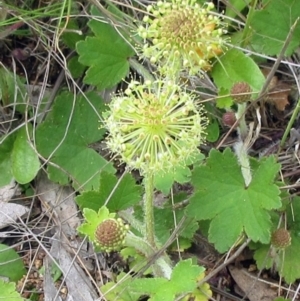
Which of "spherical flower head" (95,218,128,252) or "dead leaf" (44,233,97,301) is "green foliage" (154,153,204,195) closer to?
"spherical flower head" (95,218,128,252)

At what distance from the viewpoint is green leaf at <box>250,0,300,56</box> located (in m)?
3.24

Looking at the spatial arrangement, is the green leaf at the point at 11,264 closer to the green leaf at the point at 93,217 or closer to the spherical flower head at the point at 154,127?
the green leaf at the point at 93,217

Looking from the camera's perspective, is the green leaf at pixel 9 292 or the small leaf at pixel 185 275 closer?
the small leaf at pixel 185 275

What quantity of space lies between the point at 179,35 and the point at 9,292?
155cm

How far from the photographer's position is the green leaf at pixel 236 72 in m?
3.23

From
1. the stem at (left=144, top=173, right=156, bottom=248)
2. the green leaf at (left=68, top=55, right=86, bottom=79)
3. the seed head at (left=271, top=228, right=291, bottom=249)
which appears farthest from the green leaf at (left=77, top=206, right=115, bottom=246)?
the green leaf at (left=68, top=55, right=86, bottom=79)

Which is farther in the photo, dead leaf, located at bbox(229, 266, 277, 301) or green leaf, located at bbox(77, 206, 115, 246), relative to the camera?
dead leaf, located at bbox(229, 266, 277, 301)

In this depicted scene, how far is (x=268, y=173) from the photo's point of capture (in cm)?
285

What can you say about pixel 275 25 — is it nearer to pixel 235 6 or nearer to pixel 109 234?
pixel 235 6

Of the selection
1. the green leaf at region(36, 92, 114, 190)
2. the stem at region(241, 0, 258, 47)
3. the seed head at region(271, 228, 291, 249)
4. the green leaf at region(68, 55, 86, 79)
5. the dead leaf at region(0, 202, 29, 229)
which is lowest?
the dead leaf at region(0, 202, 29, 229)

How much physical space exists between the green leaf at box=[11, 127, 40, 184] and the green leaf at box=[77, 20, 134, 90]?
542 mm

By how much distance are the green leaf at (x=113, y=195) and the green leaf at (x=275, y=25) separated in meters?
1.08

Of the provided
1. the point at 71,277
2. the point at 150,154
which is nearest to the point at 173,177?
the point at 150,154

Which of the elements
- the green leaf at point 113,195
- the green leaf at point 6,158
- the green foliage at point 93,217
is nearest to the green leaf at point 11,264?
the green leaf at point 6,158
